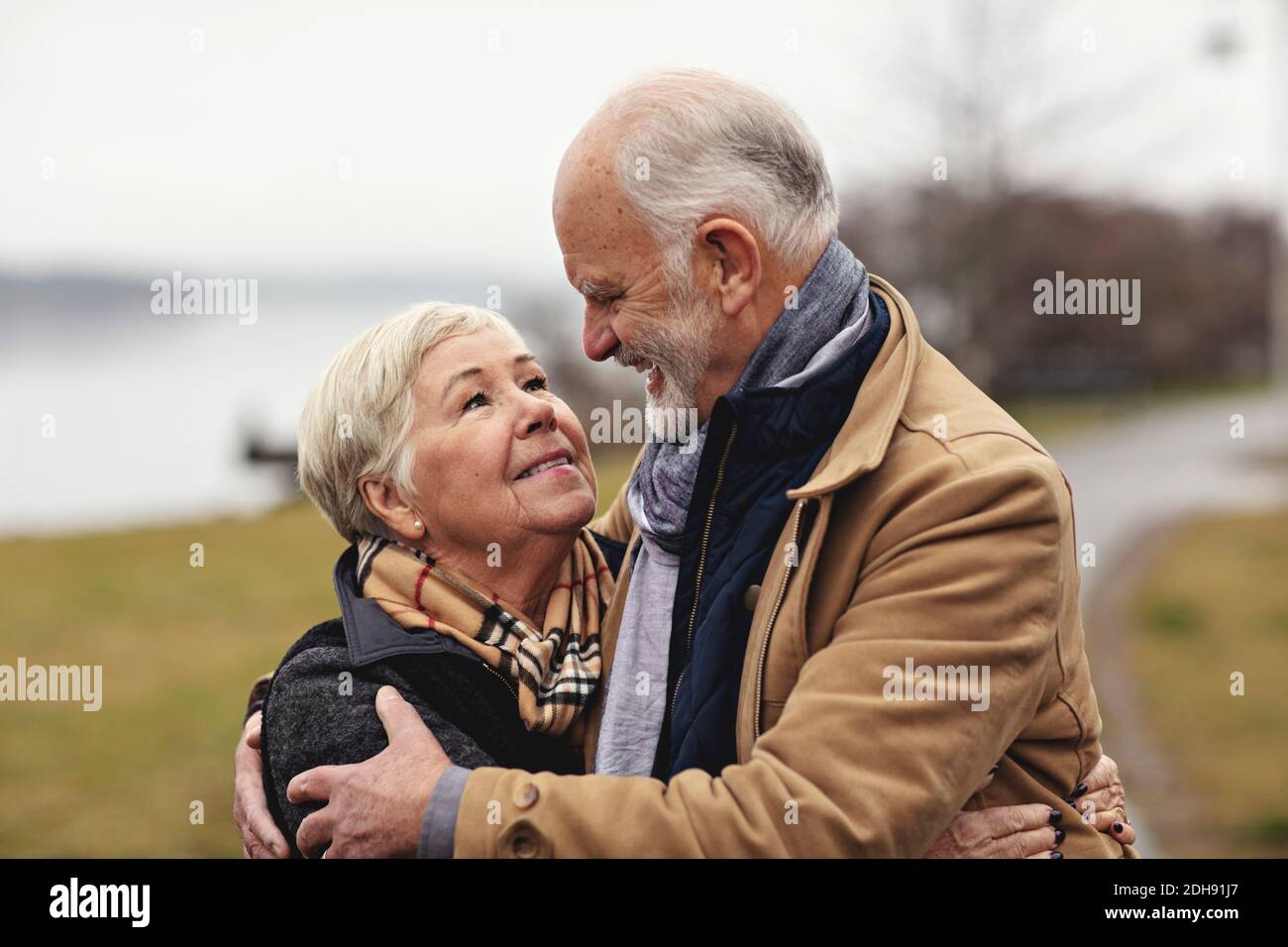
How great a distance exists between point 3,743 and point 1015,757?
7748mm

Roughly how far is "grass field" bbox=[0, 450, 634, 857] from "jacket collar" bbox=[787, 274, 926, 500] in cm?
508

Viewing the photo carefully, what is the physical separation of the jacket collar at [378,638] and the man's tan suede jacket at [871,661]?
0.40 m

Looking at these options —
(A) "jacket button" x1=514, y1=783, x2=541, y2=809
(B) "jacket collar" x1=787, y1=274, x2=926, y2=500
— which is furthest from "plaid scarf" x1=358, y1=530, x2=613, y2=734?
(B) "jacket collar" x1=787, y1=274, x2=926, y2=500

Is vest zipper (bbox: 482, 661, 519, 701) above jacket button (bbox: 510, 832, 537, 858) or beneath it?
above

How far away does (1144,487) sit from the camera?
18766mm

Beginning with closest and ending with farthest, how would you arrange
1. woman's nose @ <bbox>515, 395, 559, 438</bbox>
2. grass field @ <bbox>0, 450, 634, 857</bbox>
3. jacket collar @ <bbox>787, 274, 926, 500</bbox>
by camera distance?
jacket collar @ <bbox>787, 274, 926, 500</bbox>
woman's nose @ <bbox>515, 395, 559, 438</bbox>
grass field @ <bbox>0, 450, 634, 857</bbox>

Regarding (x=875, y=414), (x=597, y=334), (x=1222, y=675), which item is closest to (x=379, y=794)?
(x=597, y=334)

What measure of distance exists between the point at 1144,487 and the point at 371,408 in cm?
1766

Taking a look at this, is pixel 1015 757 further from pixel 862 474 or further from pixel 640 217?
pixel 640 217

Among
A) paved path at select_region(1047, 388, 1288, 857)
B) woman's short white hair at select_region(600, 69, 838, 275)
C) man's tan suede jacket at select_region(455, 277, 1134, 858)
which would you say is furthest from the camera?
paved path at select_region(1047, 388, 1288, 857)

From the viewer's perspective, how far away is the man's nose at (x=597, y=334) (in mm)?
2750

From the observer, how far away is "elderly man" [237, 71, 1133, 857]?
223cm

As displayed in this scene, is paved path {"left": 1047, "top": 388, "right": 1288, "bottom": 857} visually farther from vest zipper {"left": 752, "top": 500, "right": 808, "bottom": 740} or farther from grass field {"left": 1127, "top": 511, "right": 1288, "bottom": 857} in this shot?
vest zipper {"left": 752, "top": 500, "right": 808, "bottom": 740}
